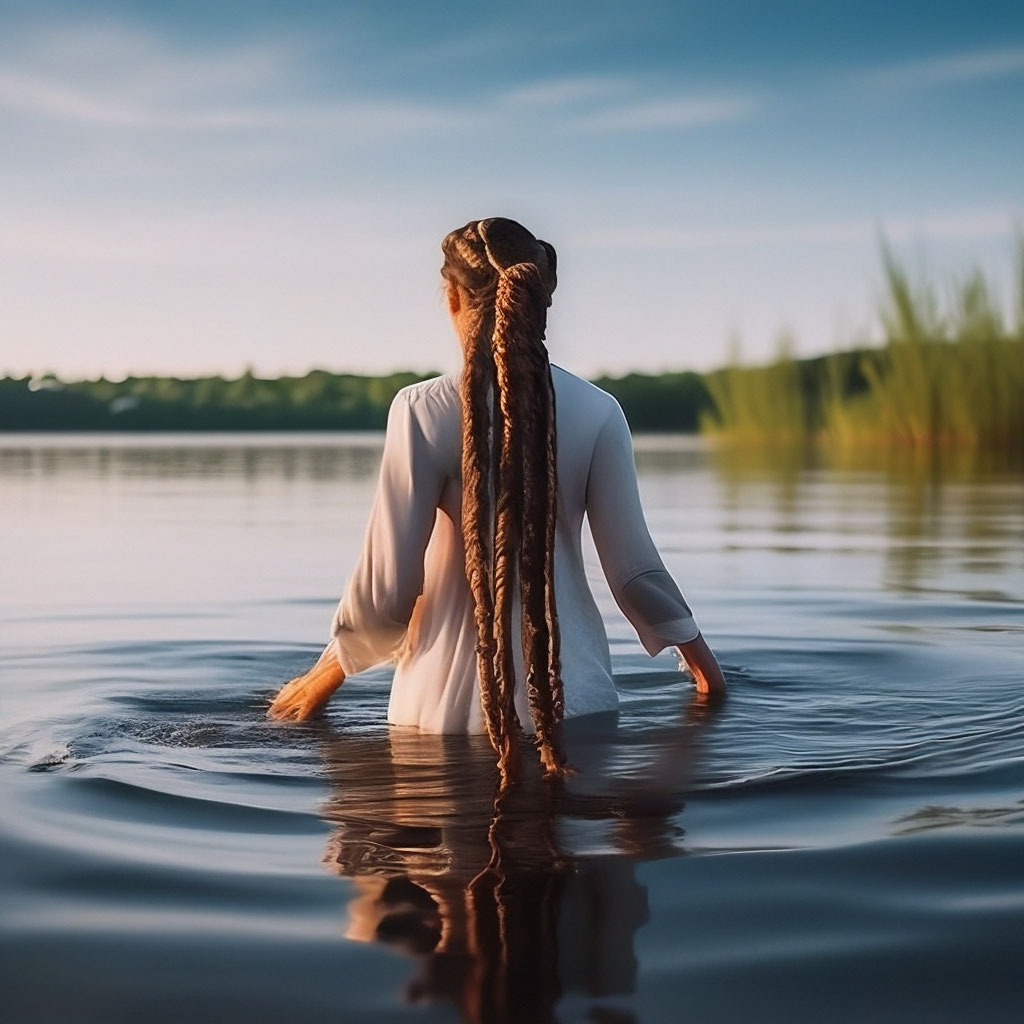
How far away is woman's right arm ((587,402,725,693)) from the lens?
301 cm

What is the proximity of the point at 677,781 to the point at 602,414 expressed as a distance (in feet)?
2.32

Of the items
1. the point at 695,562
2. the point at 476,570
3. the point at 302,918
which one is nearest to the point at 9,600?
the point at 695,562

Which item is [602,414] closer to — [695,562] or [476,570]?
[476,570]

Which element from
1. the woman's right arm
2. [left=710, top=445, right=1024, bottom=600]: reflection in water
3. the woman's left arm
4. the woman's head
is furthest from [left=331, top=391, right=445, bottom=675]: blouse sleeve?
[left=710, top=445, right=1024, bottom=600]: reflection in water

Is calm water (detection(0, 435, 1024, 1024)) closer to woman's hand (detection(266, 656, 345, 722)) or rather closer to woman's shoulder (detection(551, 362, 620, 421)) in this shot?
woman's hand (detection(266, 656, 345, 722))

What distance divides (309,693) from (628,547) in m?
0.81

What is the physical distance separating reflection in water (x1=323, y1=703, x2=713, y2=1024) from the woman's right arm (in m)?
0.22

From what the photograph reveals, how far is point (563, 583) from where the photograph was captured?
121 inches

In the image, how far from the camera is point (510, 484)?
2.83 meters

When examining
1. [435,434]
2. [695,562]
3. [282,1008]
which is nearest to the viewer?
[282,1008]

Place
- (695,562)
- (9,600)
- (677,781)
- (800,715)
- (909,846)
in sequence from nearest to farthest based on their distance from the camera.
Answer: (909,846) < (677,781) < (800,715) < (9,600) < (695,562)

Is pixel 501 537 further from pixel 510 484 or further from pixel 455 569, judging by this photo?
pixel 455 569

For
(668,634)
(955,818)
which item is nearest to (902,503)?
(668,634)

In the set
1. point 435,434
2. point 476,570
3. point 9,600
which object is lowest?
point 9,600
